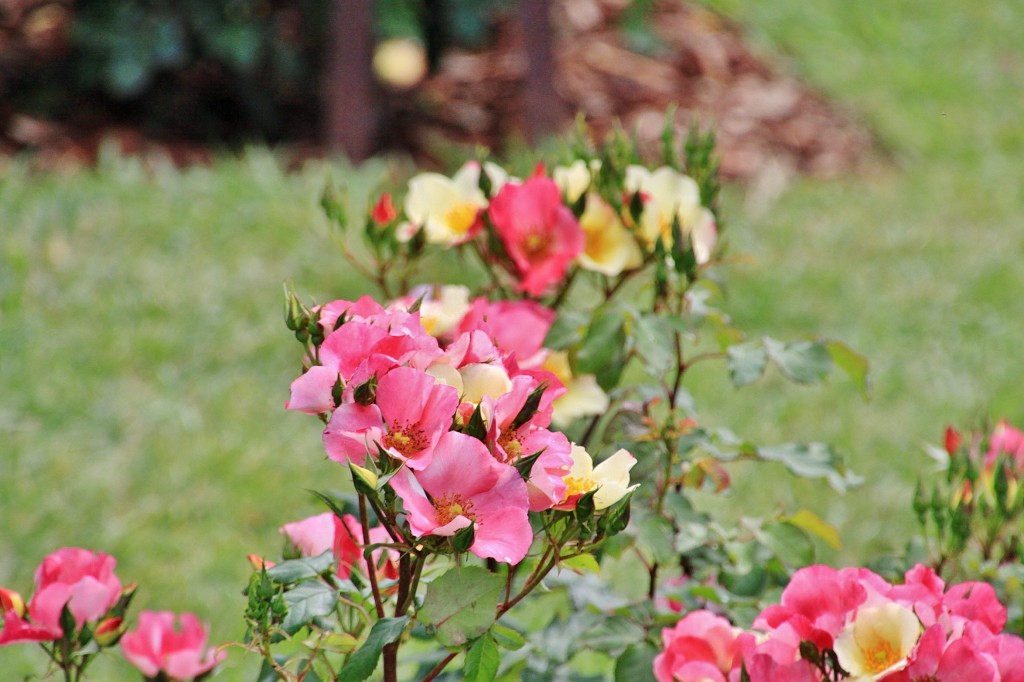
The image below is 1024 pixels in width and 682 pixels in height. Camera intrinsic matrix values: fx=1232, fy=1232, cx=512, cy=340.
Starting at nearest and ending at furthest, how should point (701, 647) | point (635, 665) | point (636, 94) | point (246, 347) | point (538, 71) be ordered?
point (701, 647)
point (635, 665)
point (246, 347)
point (538, 71)
point (636, 94)

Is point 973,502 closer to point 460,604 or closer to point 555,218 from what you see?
point 555,218

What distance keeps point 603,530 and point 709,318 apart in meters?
0.49

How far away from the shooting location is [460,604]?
0.83 m

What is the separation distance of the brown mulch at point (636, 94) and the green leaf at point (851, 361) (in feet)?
10.6

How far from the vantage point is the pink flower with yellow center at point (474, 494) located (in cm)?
77

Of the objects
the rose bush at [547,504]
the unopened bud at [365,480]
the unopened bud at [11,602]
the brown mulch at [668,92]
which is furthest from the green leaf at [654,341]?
the brown mulch at [668,92]

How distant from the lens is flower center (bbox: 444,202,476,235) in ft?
4.28

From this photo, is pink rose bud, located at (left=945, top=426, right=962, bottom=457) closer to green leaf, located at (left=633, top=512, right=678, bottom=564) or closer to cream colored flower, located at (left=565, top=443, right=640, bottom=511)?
green leaf, located at (left=633, top=512, right=678, bottom=564)

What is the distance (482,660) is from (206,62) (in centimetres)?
403

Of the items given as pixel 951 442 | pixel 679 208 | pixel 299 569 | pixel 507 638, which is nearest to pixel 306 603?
pixel 299 569

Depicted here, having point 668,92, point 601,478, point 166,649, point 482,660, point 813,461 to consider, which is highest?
point 601,478

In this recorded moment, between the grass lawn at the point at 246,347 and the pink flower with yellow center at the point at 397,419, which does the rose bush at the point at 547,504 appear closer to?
the pink flower with yellow center at the point at 397,419

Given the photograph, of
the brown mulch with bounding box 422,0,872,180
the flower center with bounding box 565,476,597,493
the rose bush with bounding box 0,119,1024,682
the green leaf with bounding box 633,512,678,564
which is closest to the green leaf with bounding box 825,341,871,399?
the rose bush with bounding box 0,119,1024,682

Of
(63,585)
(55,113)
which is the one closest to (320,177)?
(55,113)
